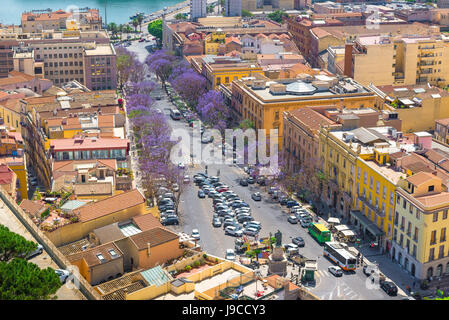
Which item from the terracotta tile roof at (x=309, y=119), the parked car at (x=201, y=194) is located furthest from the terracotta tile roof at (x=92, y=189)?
the terracotta tile roof at (x=309, y=119)

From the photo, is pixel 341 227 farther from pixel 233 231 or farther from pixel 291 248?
pixel 233 231

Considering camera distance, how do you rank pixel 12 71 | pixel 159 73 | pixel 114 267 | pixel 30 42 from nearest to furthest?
pixel 114 267, pixel 12 71, pixel 30 42, pixel 159 73

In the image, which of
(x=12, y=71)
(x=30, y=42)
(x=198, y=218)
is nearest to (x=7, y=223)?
(x=198, y=218)

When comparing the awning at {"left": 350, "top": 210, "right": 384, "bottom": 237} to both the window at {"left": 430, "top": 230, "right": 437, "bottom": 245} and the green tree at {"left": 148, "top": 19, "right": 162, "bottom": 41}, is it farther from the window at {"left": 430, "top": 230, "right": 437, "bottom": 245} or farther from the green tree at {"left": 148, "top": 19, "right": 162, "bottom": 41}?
the green tree at {"left": 148, "top": 19, "right": 162, "bottom": 41}

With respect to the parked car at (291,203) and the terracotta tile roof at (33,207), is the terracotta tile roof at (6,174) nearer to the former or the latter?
the terracotta tile roof at (33,207)

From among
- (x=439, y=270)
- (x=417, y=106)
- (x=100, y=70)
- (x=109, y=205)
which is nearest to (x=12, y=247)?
(x=109, y=205)
